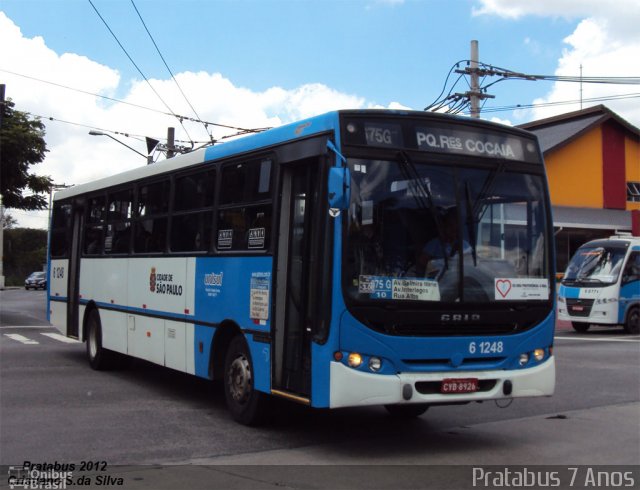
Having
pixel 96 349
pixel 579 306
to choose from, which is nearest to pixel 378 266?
pixel 96 349

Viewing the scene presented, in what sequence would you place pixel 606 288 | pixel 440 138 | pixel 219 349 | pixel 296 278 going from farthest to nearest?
pixel 606 288
pixel 219 349
pixel 296 278
pixel 440 138

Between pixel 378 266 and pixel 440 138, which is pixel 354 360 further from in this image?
pixel 440 138

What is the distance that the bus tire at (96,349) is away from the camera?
13.2 meters

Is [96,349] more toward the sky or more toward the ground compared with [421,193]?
more toward the ground

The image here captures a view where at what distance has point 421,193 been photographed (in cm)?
743

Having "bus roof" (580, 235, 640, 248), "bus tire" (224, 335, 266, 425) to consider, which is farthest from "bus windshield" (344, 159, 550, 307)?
"bus roof" (580, 235, 640, 248)

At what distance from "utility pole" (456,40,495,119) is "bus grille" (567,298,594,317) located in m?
6.26

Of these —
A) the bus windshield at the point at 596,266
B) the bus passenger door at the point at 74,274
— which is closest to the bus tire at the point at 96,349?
the bus passenger door at the point at 74,274

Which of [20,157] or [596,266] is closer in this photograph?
[596,266]

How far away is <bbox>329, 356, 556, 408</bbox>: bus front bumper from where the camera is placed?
6.98m

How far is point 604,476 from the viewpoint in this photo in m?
6.74

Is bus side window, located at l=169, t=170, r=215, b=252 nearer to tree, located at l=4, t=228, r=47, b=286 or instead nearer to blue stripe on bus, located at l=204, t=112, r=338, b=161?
blue stripe on bus, located at l=204, t=112, r=338, b=161

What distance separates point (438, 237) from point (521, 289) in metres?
1.07

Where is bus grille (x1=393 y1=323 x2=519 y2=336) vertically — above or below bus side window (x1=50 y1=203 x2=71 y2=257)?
below
